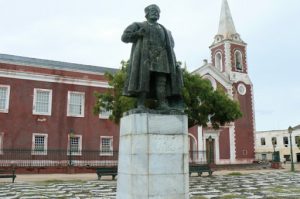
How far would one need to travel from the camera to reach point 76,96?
31.2 m

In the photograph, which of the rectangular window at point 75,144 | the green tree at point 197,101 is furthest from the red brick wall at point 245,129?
the rectangular window at point 75,144

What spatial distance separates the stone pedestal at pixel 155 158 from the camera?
6527 millimetres

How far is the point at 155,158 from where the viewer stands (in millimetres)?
6621

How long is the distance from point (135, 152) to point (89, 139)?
2513cm

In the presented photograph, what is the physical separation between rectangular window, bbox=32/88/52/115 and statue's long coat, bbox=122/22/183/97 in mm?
23585

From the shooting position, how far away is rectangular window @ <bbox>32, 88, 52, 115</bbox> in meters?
29.4

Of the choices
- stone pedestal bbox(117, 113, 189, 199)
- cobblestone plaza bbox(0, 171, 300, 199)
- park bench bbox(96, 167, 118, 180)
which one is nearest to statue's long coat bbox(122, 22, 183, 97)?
stone pedestal bbox(117, 113, 189, 199)

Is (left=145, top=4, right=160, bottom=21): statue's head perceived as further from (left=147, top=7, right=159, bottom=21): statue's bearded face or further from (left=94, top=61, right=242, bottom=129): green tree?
(left=94, top=61, right=242, bottom=129): green tree

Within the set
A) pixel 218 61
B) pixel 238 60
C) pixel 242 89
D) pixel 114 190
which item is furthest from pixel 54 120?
pixel 238 60

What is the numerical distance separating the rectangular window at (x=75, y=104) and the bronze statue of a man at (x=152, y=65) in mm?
24128

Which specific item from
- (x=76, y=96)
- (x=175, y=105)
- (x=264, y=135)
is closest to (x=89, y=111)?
(x=76, y=96)

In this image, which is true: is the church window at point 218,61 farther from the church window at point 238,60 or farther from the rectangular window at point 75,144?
the rectangular window at point 75,144

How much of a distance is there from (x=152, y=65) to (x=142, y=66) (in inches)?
8.2

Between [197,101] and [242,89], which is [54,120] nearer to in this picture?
[197,101]
